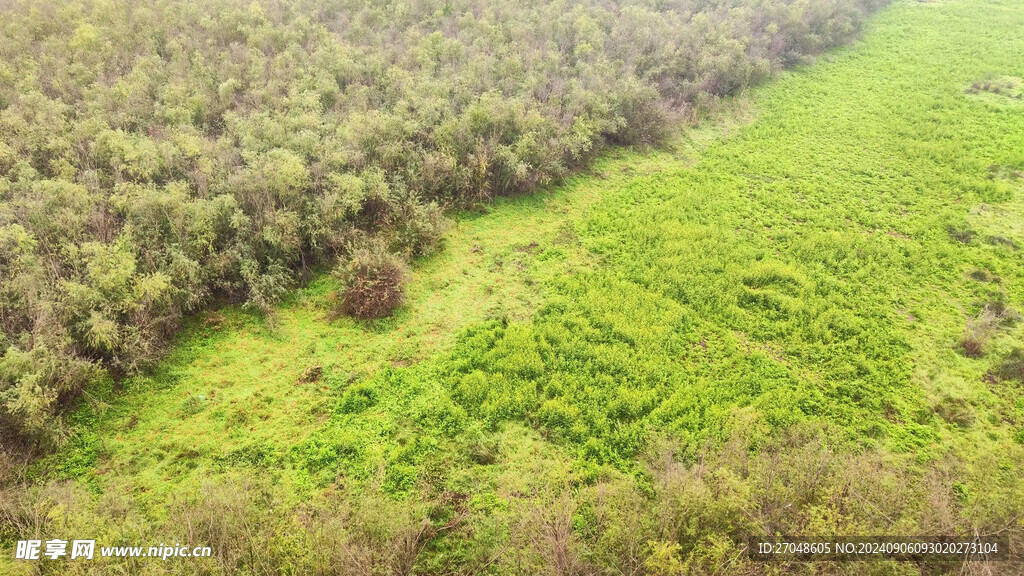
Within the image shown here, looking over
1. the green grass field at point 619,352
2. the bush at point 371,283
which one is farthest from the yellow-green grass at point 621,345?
the bush at point 371,283

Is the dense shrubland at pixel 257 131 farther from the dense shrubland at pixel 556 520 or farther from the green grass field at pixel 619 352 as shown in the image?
the dense shrubland at pixel 556 520

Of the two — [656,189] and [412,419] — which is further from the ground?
[656,189]

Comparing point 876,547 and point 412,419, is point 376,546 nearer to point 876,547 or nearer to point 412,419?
point 412,419

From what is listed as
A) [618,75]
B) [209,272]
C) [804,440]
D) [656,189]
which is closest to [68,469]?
[209,272]

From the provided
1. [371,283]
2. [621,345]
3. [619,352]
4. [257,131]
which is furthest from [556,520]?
[257,131]

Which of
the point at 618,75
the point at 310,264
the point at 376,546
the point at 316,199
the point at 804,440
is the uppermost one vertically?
the point at 618,75

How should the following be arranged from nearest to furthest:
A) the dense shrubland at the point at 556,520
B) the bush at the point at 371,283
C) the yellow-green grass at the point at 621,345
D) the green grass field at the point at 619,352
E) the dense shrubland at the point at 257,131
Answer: the dense shrubland at the point at 556,520
the green grass field at the point at 619,352
the yellow-green grass at the point at 621,345
the dense shrubland at the point at 257,131
the bush at the point at 371,283
